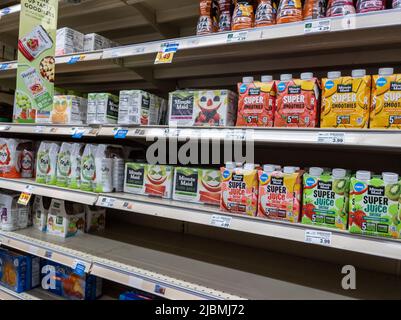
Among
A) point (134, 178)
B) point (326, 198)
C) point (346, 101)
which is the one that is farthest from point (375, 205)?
point (134, 178)

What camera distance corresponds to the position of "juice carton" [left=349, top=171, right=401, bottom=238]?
0.99 metres

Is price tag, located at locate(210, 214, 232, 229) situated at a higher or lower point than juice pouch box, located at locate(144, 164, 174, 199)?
lower

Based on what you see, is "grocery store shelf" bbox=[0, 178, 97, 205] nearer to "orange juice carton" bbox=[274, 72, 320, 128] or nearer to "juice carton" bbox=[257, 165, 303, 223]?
"juice carton" bbox=[257, 165, 303, 223]

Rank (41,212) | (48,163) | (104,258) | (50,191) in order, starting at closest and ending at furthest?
(104,258) < (50,191) < (48,163) < (41,212)

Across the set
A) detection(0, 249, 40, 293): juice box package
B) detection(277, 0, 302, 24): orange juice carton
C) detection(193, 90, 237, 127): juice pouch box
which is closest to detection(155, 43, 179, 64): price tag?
detection(193, 90, 237, 127): juice pouch box

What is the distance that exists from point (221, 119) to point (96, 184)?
0.78 meters

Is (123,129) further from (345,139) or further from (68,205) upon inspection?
(345,139)

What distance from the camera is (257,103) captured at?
1251 millimetres

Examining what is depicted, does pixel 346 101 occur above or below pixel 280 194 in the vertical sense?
above

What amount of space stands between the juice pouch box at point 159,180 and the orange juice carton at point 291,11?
838 millimetres

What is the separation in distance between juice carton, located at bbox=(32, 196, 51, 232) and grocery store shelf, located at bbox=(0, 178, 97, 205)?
0.15 metres

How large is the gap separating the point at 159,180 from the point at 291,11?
0.96 meters

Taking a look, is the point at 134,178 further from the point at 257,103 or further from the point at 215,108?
the point at 257,103
